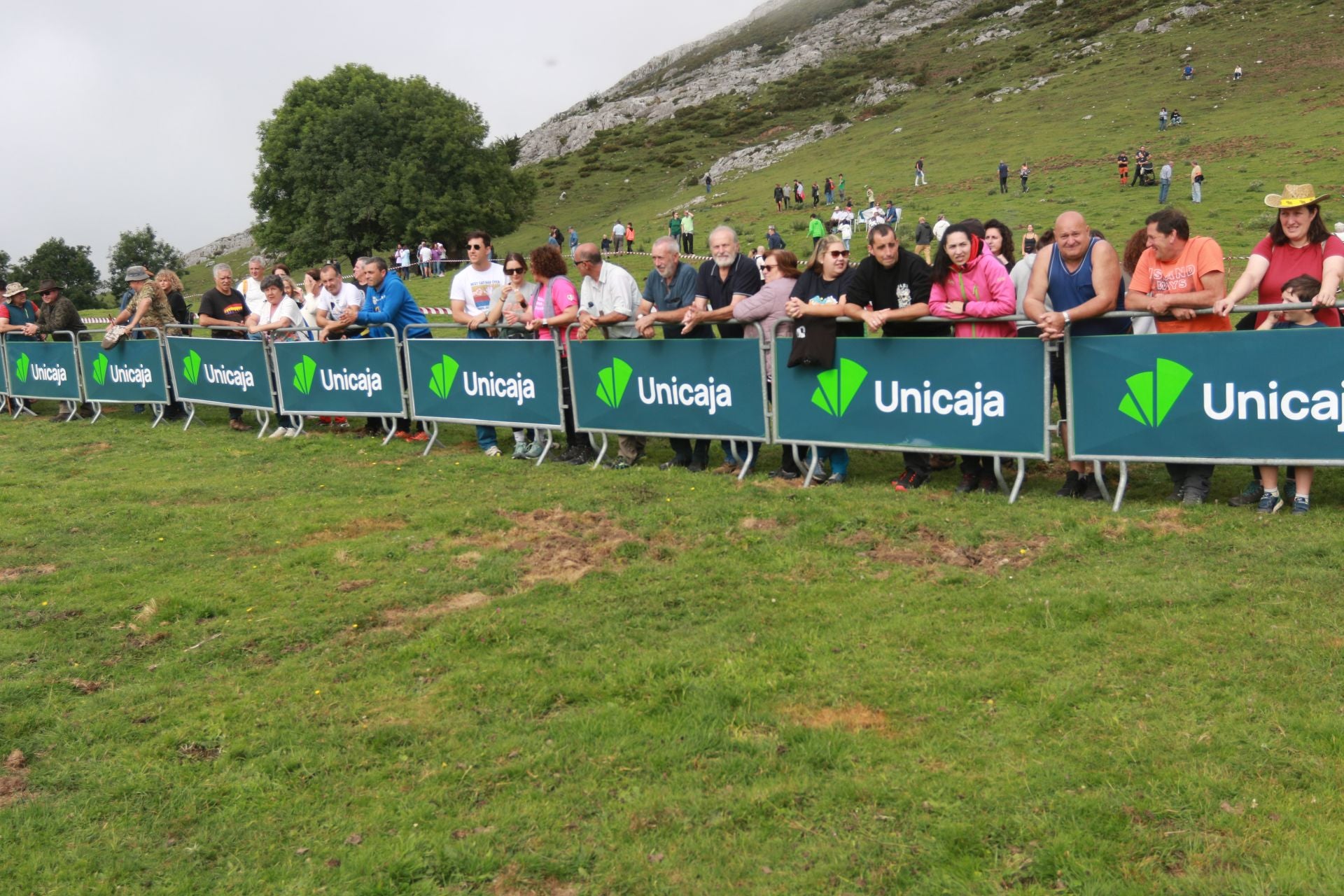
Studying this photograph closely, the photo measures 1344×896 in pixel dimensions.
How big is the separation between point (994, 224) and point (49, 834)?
28.4ft

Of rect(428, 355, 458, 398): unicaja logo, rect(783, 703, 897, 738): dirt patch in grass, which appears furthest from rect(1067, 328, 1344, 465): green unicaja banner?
rect(428, 355, 458, 398): unicaja logo

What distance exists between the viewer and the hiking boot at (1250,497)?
24.3ft

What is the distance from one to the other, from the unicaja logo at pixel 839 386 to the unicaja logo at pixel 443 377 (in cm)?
456

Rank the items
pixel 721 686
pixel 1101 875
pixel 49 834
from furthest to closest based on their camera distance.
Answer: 1. pixel 721 686
2. pixel 49 834
3. pixel 1101 875

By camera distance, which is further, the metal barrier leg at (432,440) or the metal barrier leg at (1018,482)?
the metal barrier leg at (432,440)

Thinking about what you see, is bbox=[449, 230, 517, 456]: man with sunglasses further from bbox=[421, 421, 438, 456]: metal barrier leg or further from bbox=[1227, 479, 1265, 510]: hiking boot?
bbox=[1227, 479, 1265, 510]: hiking boot

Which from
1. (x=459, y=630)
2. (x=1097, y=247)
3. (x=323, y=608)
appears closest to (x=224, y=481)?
(x=323, y=608)

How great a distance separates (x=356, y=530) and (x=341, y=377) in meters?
4.85

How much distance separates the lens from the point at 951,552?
702 centimetres

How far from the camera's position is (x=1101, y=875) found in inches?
138

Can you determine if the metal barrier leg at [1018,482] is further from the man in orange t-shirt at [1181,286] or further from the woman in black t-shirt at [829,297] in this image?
the woman in black t-shirt at [829,297]

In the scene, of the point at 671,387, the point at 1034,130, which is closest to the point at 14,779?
the point at 671,387

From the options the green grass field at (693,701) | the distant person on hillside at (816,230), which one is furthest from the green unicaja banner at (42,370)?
the distant person on hillside at (816,230)

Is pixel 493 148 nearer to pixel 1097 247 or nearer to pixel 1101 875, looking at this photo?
pixel 1097 247
